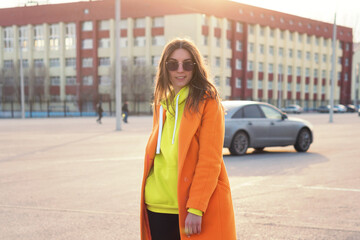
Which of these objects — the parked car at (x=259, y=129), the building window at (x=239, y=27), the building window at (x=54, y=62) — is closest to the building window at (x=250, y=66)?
the building window at (x=239, y=27)

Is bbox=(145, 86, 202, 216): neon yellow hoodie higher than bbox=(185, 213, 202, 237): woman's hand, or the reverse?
bbox=(145, 86, 202, 216): neon yellow hoodie

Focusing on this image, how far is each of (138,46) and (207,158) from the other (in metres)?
60.6

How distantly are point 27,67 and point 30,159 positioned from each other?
6152cm

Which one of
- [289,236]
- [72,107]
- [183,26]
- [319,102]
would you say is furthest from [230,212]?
[319,102]

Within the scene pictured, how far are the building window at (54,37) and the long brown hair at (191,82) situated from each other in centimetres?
6709

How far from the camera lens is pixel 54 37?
66.4 m

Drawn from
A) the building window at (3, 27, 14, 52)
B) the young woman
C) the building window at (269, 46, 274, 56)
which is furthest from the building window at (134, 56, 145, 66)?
the young woman

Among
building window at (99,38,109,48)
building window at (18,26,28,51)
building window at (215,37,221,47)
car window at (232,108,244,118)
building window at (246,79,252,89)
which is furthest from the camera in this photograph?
building window at (246,79,252,89)

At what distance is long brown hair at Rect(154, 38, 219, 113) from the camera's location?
2.36m

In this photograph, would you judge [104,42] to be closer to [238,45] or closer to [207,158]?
[238,45]

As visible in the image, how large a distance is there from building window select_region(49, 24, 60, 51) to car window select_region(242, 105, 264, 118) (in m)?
59.4

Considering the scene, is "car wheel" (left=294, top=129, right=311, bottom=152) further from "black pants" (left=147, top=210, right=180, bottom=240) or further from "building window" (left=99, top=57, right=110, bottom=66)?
"building window" (left=99, top=57, right=110, bottom=66)

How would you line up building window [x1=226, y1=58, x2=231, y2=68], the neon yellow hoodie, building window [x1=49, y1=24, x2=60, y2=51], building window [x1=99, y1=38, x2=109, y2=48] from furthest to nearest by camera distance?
building window [x1=49, y1=24, x2=60, y2=51]
building window [x1=226, y1=58, x2=231, y2=68]
building window [x1=99, y1=38, x2=109, y2=48]
the neon yellow hoodie

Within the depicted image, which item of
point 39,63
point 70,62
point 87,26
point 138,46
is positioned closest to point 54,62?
point 39,63
